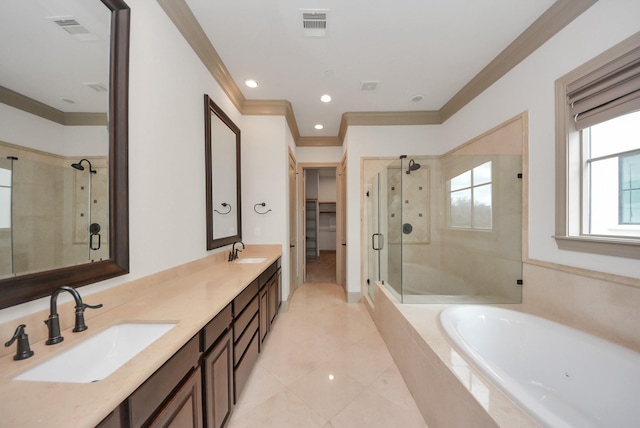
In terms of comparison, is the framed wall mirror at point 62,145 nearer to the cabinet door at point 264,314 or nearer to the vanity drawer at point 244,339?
the vanity drawer at point 244,339

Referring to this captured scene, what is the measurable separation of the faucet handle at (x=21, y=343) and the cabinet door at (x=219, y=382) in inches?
23.2

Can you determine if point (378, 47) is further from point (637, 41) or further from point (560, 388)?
point (560, 388)

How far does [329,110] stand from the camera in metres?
3.17

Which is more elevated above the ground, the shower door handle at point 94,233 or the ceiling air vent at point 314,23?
the ceiling air vent at point 314,23

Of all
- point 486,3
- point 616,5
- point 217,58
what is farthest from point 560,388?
point 217,58

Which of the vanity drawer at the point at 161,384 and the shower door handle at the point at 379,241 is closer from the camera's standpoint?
the vanity drawer at the point at 161,384

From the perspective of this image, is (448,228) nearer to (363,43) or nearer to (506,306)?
(506,306)

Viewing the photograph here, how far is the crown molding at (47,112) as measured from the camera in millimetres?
757

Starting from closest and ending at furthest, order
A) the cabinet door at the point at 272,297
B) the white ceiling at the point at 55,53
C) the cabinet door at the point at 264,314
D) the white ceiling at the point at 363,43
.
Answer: the white ceiling at the point at 55,53 → the white ceiling at the point at 363,43 → the cabinet door at the point at 264,314 → the cabinet door at the point at 272,297

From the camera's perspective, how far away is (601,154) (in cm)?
147

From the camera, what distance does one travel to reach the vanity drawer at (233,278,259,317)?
1441mm

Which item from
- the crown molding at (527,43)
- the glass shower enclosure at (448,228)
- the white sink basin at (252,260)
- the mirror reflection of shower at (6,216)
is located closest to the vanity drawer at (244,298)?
the white sink basin at (252,260)

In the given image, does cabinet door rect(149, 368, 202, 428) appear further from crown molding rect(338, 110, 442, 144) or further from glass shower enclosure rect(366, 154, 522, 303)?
crown molding rect(338, 110, 442, 144)

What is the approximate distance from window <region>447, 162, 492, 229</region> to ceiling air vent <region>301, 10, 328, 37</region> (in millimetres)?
2119
